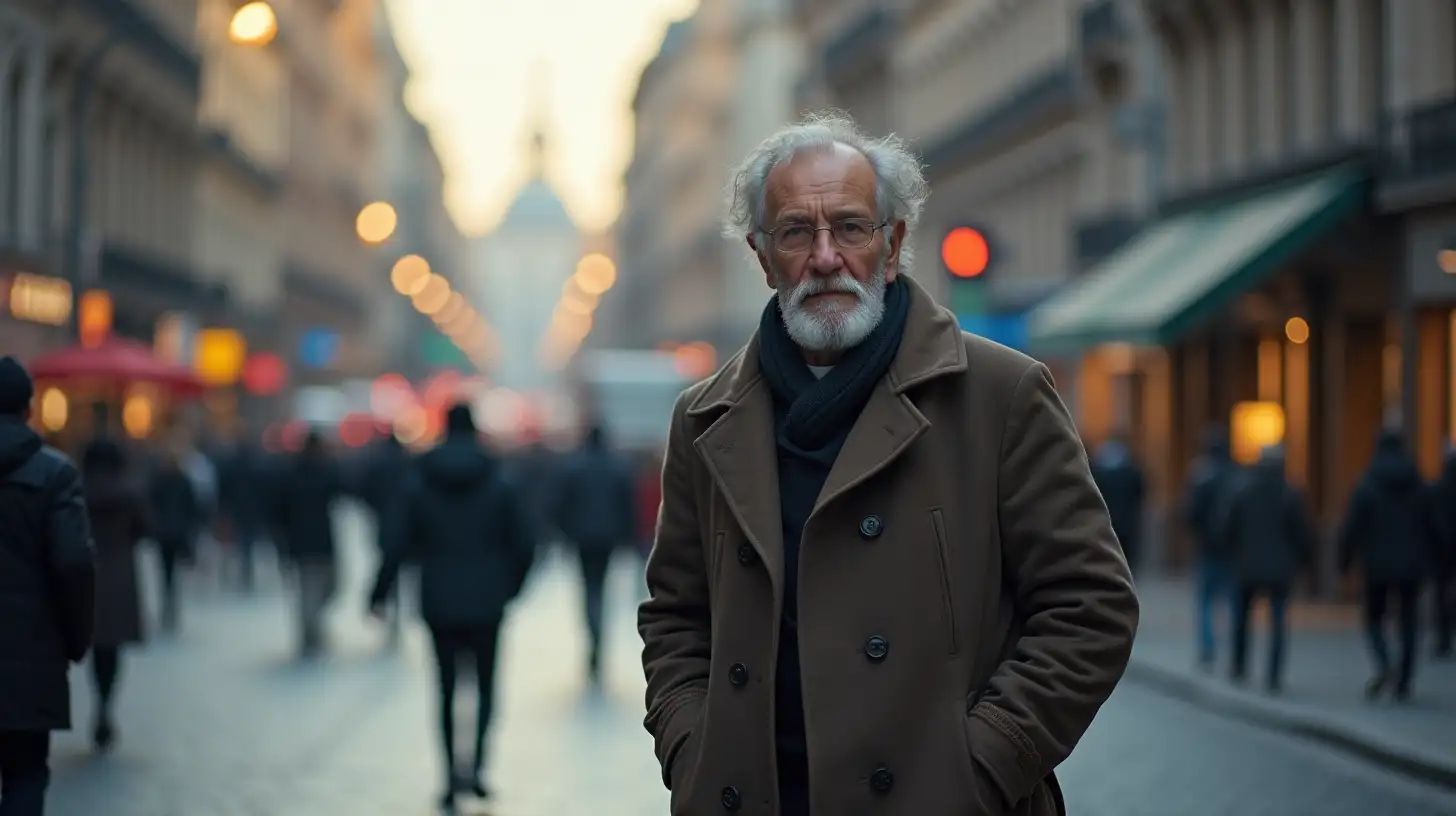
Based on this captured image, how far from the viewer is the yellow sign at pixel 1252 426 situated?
30.0 meters

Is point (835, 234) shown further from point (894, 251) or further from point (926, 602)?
point (926, 602)

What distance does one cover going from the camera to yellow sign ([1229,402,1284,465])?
3005 centimetres

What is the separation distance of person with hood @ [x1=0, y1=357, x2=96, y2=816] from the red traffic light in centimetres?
1054

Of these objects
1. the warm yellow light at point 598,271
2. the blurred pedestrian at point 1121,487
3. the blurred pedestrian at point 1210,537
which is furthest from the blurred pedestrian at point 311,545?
the warm yellow light at point 598,271

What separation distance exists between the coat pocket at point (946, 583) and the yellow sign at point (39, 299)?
1156 inches

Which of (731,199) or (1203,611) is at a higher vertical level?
(731,199)

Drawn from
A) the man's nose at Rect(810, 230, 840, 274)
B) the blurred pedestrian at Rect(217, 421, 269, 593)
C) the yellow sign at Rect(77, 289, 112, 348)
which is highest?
the yellow sign at Rect(77, 289, 112, 348)

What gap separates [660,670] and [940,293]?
49288 millimetres

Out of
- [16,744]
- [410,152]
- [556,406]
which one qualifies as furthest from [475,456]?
[556,406]

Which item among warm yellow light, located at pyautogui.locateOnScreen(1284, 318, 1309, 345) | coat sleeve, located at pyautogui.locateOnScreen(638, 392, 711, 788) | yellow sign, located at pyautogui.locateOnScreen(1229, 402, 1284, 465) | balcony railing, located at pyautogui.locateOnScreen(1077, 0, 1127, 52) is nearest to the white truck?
balcony railing, located at pyautogui.locateOnScreen(1077, 0, 1127, 52)

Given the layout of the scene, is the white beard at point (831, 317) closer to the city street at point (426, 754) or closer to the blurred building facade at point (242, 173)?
the city street at point (426, 754)

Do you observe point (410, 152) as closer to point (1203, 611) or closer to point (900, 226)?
point (1203, 611)

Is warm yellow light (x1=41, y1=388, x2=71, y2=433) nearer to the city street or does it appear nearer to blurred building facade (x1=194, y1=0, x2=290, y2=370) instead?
the city street

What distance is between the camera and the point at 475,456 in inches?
489
